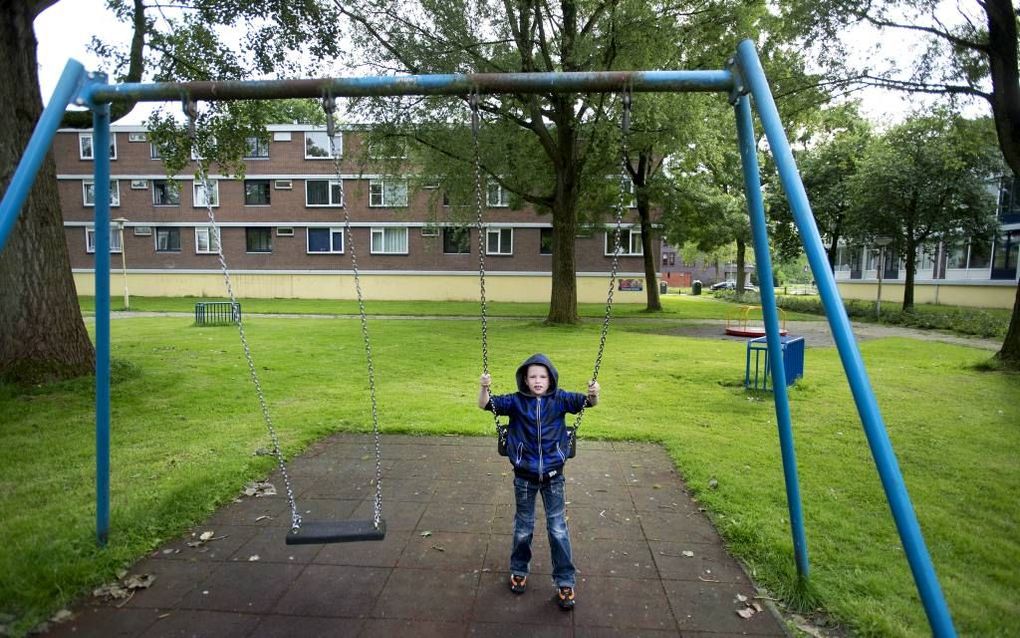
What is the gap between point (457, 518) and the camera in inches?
174

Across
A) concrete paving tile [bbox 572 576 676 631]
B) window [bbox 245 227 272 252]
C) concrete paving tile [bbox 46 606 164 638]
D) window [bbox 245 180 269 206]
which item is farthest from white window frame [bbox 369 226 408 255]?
concrete paving tile [bbox 572 576 676 631]

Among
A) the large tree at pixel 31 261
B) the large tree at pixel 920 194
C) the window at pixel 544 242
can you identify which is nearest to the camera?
the large tree at pixel 31 261

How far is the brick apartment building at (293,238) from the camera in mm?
33625

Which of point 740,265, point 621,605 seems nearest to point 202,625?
point 621,605

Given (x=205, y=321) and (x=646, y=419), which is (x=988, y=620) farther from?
(x=205, y=321)

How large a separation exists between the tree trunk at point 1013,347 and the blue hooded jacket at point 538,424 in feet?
39.3

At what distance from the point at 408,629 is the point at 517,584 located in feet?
2.24

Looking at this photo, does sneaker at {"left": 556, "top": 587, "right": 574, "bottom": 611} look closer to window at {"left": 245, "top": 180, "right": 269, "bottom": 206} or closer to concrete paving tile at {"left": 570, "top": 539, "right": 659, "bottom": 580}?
concrete paving tile at {"left": 570, "top": 539, "right": 659, "bottom": 580}

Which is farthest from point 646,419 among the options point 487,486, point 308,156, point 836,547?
point 308,156

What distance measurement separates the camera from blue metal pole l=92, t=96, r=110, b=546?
12.4 ft

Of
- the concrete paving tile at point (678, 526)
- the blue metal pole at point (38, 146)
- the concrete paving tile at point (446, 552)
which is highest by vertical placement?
the blue metal pole at point (38, 146)

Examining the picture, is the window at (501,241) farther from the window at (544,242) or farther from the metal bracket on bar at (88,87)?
the metal bracket on bar at (88,87)

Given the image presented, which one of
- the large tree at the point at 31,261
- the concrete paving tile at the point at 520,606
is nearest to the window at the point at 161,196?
the large tree at the point at 31,261

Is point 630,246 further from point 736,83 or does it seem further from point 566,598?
point 566,598
